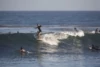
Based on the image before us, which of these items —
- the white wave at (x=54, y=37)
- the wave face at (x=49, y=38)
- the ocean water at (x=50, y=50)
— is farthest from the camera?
the white wave at (x=54, y=37)

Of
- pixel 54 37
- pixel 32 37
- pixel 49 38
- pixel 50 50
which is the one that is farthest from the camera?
pixel 54 37

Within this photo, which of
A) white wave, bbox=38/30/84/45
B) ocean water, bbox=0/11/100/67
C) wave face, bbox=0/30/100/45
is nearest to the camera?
ocean water, bbox=0/11/100/67

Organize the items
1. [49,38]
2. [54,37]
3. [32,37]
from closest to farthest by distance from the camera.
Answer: [32,37], [49,38], [54,37]

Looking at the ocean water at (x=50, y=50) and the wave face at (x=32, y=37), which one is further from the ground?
the wave face at (x=32, y=37)

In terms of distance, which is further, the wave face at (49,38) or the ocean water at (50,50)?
the wave face at (49,38)

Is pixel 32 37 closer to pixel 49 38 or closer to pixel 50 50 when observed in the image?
pixel 49 38

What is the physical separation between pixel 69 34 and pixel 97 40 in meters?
2.20

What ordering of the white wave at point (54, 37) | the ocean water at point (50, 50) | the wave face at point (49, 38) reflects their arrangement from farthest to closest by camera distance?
1. the white wave at point (54, 37)
2. the wave face at point (49, 38)
3. the ocean water at point (50, 50)

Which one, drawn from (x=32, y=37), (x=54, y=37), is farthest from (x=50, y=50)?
(x=54, y=37)

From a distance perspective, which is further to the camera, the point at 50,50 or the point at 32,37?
the point at 32,37

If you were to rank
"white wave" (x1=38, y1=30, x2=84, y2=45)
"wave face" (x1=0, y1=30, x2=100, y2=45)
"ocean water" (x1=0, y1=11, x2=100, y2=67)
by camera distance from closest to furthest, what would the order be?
1. "ocean water" (x1=0, y1=11, x2=100, y2=67)
2. "wave face" (x1=0, y1=30, x2=100, y2=45)
3. "white wave" (x1=38, y1=30, x2=84, y2=45)

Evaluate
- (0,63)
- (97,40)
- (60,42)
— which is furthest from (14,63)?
(97,40)

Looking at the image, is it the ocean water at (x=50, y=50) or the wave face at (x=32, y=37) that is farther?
the wave face at (x=32, y=37)

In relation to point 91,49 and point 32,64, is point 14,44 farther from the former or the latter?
point 32,64
